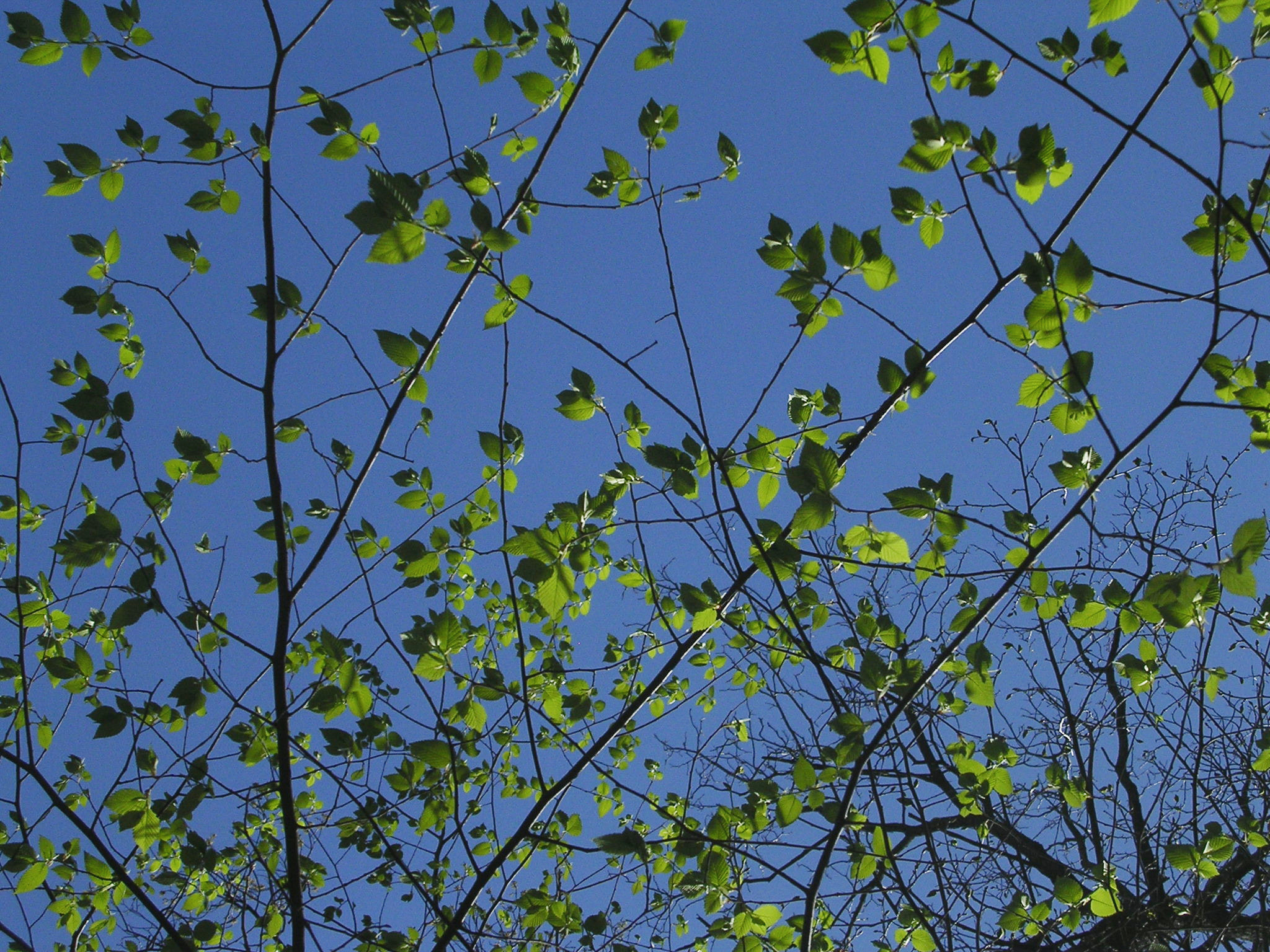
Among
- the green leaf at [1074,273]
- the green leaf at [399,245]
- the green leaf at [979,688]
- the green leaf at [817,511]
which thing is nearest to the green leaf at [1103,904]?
the green leaf at [979,688]

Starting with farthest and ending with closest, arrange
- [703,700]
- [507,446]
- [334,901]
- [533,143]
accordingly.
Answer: [703,700]
[334,901]
[507,446]
[533,143]

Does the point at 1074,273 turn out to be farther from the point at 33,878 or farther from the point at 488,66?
the point at 33,878

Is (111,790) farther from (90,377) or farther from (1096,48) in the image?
(1096,48)

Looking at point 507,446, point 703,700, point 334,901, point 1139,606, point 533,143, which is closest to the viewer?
point 1139,606

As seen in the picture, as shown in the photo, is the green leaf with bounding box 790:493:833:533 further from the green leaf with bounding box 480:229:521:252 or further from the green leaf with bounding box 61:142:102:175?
the green leaf with bounding box 61:142:102:175

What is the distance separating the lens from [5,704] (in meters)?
2.37

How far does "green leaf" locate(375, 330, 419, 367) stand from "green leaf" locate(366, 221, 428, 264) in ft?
0.95

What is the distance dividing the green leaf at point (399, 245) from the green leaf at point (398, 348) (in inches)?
11.5

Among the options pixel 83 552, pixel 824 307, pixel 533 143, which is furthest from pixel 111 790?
pixel 824 307

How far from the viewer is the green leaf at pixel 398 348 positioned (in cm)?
172

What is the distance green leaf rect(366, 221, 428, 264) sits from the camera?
142 centimetres

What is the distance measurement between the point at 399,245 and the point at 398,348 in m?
0.35

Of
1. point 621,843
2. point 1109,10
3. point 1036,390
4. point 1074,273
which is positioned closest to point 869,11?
point 1109,10

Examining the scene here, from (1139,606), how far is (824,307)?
0.99 metres
